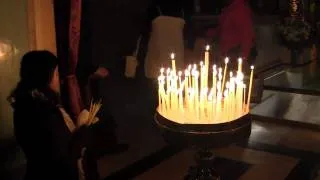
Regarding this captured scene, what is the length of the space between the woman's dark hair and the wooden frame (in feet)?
4.04

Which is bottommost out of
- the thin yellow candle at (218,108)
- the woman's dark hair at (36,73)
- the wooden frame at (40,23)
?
the thin yellow candle at (218,108)

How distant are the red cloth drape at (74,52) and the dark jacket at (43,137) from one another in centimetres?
140

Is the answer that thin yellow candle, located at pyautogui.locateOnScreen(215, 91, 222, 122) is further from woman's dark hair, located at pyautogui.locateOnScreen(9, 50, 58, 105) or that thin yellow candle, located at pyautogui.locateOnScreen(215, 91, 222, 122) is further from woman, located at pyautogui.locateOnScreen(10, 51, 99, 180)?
woman's dark hair, located at pyautogui.locateOnScreen(9, 50, 58, 105)

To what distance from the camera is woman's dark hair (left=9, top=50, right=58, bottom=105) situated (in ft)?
8.36

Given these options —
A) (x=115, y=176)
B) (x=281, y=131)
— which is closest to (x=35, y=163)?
(x=115, y=176)

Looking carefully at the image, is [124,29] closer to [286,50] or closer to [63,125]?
[63,125]

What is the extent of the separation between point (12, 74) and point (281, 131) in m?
2.82

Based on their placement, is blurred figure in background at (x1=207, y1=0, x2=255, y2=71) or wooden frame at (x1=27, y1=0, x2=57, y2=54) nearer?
wooden frame at (x1=27, y1=0, x2=57, y2=54)

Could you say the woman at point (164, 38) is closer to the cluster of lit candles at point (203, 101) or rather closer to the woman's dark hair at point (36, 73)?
the cluster of lit candles at point (203, 101)

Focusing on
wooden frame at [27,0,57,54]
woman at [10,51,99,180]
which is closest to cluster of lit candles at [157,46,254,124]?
woman at [10,51,99,180]

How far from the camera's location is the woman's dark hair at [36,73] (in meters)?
2.55

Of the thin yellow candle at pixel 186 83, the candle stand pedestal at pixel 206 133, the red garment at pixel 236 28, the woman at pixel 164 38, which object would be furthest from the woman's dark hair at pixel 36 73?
the red garment at pixel 236 28

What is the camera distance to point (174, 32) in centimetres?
498

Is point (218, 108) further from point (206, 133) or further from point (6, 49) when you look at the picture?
point (6, 49)
